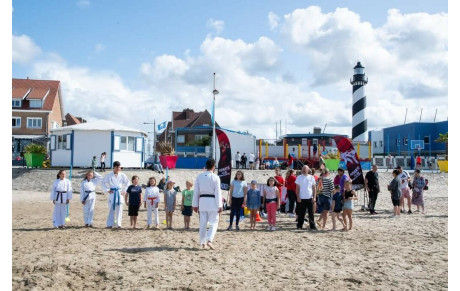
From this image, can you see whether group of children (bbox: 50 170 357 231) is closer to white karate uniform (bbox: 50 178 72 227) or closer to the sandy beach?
white karate uniform (bbox: 50 178 72 227)

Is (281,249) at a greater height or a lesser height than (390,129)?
lesser

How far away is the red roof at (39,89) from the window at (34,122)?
1.50 m

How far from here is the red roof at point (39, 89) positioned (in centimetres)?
4569

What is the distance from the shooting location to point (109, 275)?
20.2 feet

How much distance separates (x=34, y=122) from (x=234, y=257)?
1718 inches

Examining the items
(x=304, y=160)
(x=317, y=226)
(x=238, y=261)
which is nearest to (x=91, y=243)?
(x=238, y=261)

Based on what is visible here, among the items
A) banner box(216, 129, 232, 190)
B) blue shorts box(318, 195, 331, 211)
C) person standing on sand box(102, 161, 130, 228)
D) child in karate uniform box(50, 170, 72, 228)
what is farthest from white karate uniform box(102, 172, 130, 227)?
blue shorts box(318, 195, 331, 211)

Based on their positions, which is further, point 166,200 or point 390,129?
point 390,129

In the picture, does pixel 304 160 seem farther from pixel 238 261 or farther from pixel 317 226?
pixel 238 261

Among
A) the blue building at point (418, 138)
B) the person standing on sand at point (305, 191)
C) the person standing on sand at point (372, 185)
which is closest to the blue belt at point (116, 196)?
the person standing on sand at point (305, 191)

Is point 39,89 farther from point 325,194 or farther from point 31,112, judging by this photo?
point 325,194

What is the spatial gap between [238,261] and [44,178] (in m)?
19.8

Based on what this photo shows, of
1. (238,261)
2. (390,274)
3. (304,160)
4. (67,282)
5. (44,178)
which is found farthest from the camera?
(304,160)
